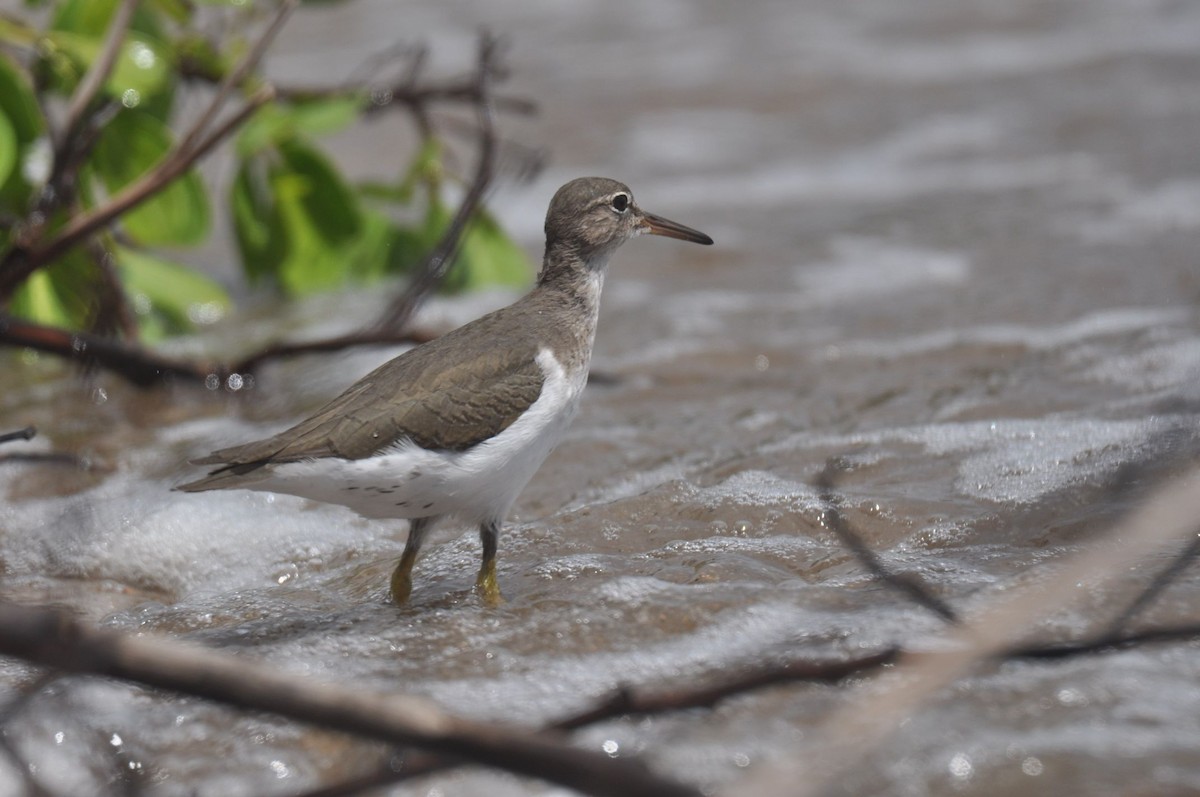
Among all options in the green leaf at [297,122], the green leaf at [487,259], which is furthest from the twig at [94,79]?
the green leaf at [487,259]

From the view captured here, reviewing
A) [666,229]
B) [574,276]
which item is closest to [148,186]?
[574,276]

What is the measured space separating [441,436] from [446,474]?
0.35 feet

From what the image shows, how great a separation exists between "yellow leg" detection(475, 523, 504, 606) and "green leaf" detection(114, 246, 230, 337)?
281 cm

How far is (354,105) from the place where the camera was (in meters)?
5.97

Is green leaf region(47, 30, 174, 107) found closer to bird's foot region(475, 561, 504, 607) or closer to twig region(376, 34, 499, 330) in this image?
twig region(376, 34, 499, 330)

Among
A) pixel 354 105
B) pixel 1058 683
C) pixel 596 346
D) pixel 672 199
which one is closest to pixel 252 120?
pixel 354 105

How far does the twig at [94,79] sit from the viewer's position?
5082 mm

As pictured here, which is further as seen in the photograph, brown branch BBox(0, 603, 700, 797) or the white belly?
the white belly

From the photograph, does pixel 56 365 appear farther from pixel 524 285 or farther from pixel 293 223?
pixel 524 285

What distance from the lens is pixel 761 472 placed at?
4.57 m

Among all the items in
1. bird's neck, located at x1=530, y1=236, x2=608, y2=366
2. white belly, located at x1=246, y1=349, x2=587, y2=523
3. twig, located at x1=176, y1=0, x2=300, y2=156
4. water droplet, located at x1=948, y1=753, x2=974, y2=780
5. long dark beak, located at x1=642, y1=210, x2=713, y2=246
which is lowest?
water droplet, located at x1=948, y1=753, x2=974, y2=780

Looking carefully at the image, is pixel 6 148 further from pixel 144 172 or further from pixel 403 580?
pixel 403 580

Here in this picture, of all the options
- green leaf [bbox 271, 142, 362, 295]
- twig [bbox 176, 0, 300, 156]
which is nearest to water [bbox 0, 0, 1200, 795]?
green leaf [bbox 271, 142, 362, 295]

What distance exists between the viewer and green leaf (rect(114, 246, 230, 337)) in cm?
599
